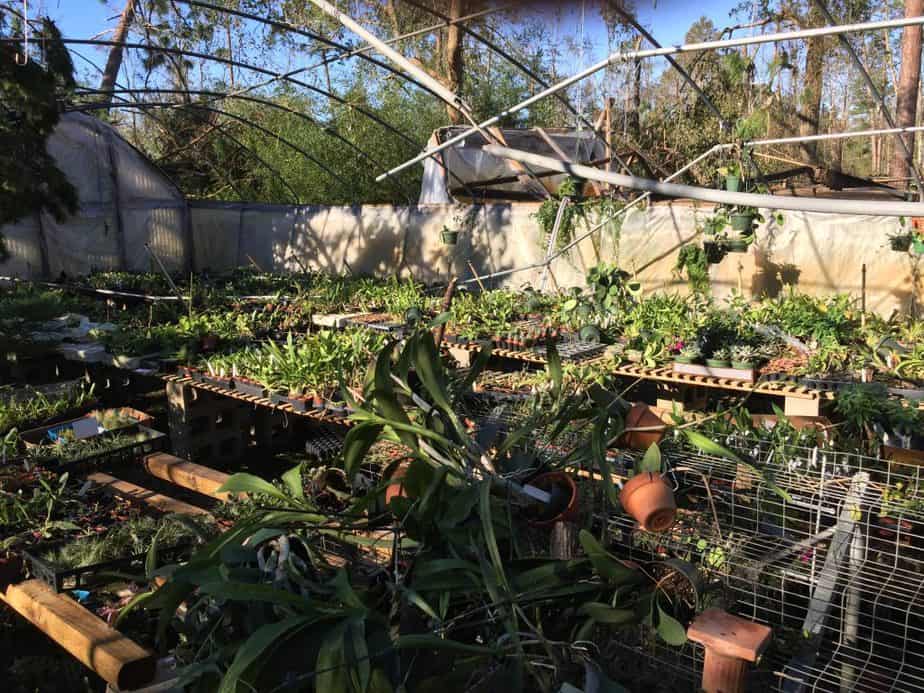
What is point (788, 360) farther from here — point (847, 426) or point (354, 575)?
point (354, 575)

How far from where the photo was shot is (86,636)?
215 centimetres

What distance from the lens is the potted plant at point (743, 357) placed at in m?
4.91

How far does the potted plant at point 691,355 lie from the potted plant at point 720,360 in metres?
0.08

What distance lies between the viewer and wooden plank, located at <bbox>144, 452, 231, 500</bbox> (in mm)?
3402

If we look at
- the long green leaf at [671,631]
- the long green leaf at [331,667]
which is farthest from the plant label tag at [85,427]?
the long green leaf at [671,631]

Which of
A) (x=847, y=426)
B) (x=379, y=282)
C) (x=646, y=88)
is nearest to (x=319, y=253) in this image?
(x=379, y=282)

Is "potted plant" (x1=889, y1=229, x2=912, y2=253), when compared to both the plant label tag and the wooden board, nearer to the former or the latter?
the wooden board

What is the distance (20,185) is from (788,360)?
579cm

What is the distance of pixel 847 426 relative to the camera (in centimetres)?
421

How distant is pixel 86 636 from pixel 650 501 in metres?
1.69

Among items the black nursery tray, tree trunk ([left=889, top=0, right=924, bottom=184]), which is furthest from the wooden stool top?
tree trunk ([left=889, top=0, right=924, bottom=184])

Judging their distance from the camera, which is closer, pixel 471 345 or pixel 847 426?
pixel 847 426

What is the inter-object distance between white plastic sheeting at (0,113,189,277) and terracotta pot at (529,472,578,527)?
9685 millimetres

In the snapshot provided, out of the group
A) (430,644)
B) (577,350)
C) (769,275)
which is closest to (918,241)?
(769,275)
